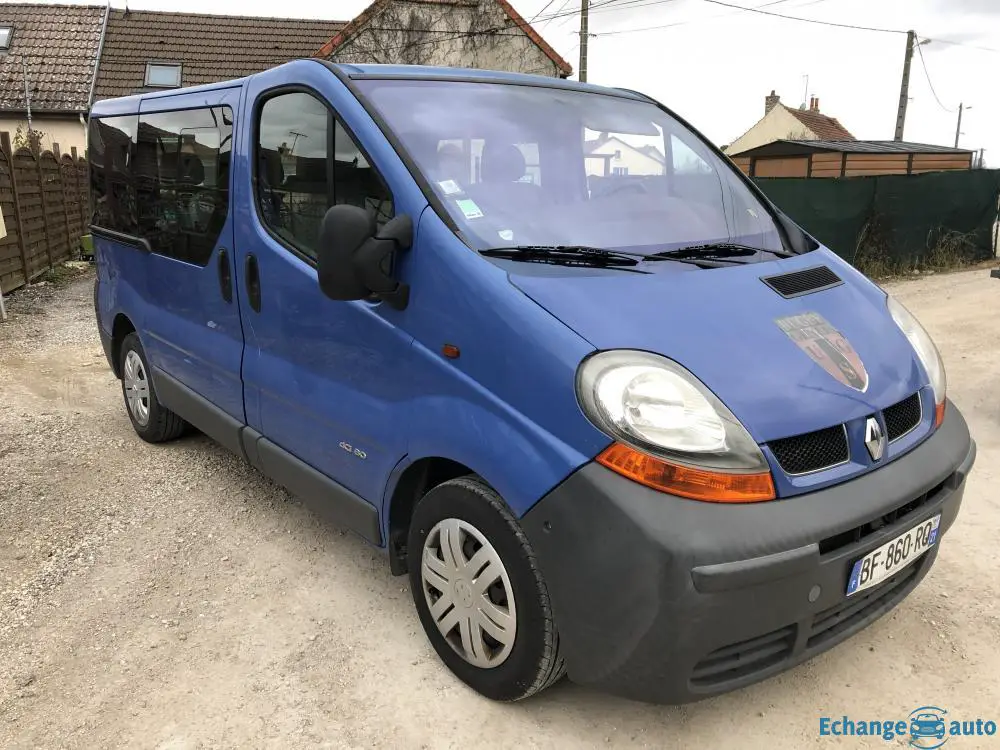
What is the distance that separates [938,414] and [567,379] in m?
1.33

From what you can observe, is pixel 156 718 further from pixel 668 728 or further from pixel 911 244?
pixel 911 244

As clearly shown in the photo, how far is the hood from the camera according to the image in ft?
6.55

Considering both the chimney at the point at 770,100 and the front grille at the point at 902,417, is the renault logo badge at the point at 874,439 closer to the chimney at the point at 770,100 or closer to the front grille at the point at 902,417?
the front grille at the point at 902,417

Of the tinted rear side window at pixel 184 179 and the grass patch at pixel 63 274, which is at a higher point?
the tinted rear side window at pixel 184 179

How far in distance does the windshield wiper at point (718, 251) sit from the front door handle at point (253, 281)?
1620mm

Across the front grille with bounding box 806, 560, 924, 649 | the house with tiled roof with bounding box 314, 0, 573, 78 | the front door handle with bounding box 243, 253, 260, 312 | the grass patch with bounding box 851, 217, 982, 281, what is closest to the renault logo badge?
the front grille with bounding box 806, 560, 924, 649

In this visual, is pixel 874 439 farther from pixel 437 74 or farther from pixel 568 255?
pixel 437 74

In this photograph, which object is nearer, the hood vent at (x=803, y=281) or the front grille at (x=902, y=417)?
the front grille at (x=902, y=417)

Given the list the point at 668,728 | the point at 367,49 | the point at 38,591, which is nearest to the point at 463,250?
the point at 668,728

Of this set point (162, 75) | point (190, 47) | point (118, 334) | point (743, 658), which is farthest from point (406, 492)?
point (190, 47)

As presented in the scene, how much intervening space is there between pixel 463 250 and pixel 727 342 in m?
0.79

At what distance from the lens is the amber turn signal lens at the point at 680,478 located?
1875 millimetres

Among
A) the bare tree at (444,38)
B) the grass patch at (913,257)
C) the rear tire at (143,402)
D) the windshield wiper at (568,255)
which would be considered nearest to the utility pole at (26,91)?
the bare tree at (444,38)

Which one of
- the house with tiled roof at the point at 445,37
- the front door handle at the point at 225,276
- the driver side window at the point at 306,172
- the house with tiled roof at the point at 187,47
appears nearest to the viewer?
the driver side window at the point at 306,172
